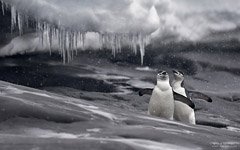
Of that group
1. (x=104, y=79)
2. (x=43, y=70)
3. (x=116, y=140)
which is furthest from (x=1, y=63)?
(x=116, y=140)

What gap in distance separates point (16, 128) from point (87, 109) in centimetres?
181

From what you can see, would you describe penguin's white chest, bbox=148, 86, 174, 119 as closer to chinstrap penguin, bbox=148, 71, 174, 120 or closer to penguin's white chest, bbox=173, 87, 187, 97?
chinstrap penguin, bbox=148, 71, 174, 120

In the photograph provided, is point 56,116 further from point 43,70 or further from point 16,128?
point 43,70

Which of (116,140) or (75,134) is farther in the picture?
(75,134)

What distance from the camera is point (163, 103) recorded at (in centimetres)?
970

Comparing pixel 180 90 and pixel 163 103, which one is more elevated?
pixel 180 90

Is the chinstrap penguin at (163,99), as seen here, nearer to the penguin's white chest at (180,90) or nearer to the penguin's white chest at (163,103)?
the penguin's white chest at (163,103)

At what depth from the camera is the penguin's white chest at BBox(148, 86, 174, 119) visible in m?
9.69

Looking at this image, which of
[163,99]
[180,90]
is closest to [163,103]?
[163,99]

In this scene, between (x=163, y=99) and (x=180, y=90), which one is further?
(x=180, y=90)

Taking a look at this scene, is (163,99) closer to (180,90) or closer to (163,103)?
(163,103)

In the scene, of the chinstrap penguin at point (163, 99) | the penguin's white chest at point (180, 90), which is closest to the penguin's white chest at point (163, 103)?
the chinstrap penguin at point (163, 99)

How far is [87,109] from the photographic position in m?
7.08

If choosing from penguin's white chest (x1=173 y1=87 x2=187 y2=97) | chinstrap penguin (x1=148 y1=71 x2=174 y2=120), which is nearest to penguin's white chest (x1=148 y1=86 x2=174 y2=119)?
chinstrap penguin (x1=148 y1=71 x2=174 y2=120)
